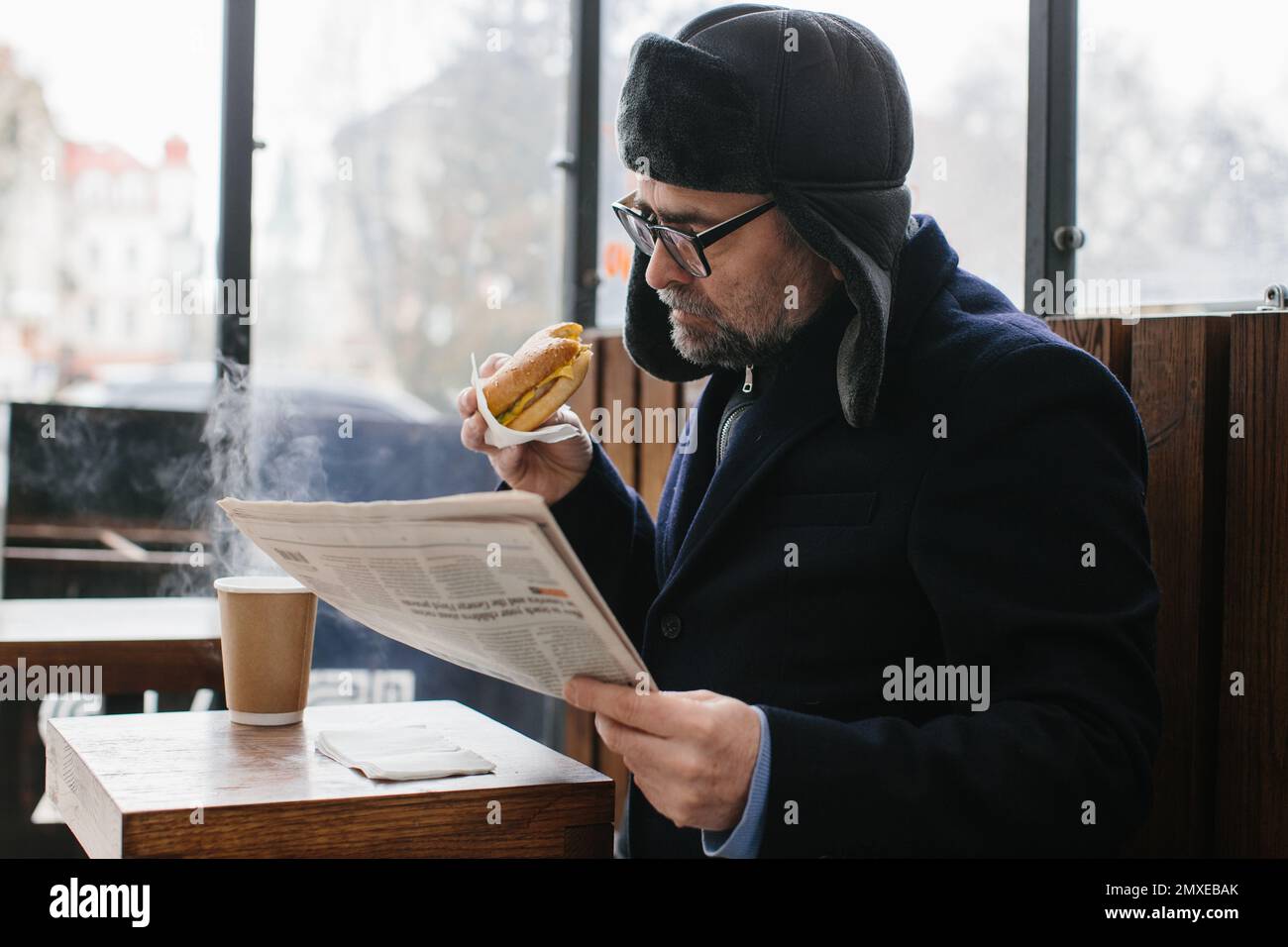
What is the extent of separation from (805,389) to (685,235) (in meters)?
0.25

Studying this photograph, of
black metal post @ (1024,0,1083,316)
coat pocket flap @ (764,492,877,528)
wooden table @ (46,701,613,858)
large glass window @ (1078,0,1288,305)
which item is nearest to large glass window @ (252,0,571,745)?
black metal post @ (1024,0,1083,316)

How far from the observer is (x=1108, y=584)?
126 cm

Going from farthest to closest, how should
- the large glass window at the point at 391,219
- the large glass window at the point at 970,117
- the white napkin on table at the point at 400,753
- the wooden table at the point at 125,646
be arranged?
the large glass window at the point at 391,219
the large glass window at the point at 970,117
the wooden table at the point at 125,646
the white napkin on table at the point at 400,753

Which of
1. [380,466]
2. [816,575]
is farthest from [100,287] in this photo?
[816,575]

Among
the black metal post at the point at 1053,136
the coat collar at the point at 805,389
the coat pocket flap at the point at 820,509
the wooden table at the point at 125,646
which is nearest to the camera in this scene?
the coat pocket flap at the point at 820,509

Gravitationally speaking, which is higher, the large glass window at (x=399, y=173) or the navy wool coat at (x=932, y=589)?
the large glass window at (x=399, y=173)

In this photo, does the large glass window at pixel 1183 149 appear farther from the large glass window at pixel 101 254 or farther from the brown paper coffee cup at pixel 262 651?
the large glass window at pixel 101 254

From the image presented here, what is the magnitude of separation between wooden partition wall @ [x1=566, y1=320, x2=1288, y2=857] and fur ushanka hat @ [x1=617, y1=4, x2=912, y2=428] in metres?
0.44

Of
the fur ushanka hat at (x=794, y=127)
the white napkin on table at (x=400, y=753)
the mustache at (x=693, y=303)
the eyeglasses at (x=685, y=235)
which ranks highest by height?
the fur ushanka hat at (x=794, y=127)

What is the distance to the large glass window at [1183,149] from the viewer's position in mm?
2133

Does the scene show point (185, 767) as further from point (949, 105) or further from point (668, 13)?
point (668, 13)

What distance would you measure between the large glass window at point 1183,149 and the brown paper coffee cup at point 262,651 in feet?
5.34

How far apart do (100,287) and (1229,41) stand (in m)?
2.58

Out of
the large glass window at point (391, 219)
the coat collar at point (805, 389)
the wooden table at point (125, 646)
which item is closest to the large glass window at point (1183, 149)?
the coat collar at point (805, 389)
